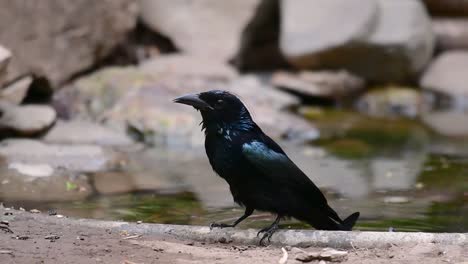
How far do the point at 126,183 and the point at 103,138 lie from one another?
5.57 feet

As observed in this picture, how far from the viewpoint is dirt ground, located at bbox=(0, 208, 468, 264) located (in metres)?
3.75

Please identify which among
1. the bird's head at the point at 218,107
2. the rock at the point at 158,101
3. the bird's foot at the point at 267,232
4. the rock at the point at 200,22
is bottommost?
the bird's foot at the point at 267,232

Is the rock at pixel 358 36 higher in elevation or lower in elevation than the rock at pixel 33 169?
higher

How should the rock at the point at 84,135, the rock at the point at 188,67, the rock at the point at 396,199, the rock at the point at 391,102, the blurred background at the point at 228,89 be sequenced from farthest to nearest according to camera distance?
the rock at the point at 391,102
the rock at the point at 188,67
the rock at the point at 84,135
the blurred background at the point at 228,89
the rock at the point at 396,199

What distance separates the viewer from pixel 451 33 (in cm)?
1219

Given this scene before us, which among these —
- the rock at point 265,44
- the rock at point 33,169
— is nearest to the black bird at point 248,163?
the rock at point 33,169

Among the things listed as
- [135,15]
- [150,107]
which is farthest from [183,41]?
[150,107]

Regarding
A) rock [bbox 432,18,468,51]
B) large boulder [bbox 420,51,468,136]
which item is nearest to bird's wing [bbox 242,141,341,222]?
large boulder [bbox 420,51,468,136]

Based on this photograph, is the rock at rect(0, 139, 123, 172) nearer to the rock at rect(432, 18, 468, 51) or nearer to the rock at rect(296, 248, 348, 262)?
the rock at rect(296, 248, 348, 262)

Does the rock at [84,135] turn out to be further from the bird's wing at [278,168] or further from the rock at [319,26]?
the bird's wing at [278,168]

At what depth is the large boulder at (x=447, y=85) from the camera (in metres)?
11.3

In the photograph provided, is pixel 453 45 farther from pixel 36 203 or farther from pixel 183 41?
pixel 36 203

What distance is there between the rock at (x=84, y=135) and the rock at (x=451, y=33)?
5603 mm

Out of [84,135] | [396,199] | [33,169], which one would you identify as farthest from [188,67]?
[396,199]
